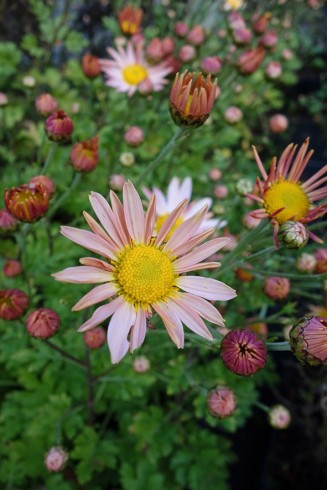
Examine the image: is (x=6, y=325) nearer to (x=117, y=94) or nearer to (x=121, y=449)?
(x=121, y=449)

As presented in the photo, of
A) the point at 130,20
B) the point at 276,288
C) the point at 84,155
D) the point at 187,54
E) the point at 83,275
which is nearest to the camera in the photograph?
the point at 83,275

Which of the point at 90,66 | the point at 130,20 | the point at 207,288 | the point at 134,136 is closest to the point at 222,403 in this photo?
the point at 207,288

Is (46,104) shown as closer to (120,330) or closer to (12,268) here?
(12,268)

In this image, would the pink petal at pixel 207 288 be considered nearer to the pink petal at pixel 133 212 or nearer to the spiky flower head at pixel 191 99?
the pink petal at pixel 133 212

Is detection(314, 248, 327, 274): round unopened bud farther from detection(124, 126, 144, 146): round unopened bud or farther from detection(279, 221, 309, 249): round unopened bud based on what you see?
detection(124, 126, 144, 146): round unopened bud

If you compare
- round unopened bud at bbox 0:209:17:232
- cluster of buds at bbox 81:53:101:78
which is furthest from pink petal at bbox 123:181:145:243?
cluster of buds at bbox 81:53:101:78

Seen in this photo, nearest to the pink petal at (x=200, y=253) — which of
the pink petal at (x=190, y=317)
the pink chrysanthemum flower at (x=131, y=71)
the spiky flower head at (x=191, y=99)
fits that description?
the pink petal at (x=190, y=317)

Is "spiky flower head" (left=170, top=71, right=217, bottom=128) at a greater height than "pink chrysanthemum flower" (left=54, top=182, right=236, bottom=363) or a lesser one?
greater
